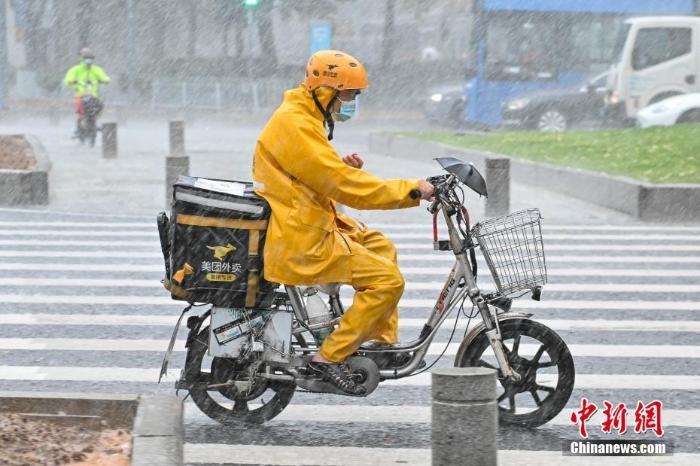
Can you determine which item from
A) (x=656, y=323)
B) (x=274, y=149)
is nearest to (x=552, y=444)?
(x=274, y=149)

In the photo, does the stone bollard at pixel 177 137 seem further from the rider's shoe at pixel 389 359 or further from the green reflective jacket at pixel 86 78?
the rider's shoe at pixel 389 359

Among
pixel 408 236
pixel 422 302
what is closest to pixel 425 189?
pixel 422 302

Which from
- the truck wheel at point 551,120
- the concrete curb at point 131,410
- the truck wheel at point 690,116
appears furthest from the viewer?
the truck wheel at point 551,120

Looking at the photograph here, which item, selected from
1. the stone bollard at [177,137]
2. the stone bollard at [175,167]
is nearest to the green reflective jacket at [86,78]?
the stone bollard at [177,137]

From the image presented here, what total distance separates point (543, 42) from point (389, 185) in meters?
25.9

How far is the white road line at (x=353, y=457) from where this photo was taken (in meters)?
5.88

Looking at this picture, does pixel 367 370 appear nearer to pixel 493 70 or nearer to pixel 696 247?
pixel 696 247

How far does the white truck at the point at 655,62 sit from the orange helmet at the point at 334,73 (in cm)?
2437

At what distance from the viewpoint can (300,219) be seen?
19.3 feet

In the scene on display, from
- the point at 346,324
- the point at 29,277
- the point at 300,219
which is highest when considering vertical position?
the point at 300,219

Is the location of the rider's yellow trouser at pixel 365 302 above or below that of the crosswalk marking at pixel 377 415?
above

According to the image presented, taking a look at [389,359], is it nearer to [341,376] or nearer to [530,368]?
[341,376]

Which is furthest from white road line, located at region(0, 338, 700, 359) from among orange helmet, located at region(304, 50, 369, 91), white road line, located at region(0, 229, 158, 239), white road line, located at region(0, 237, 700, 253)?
white road line, located at region(0, 229, 158, 239)

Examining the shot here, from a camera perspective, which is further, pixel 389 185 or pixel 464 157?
pixel 464 157
